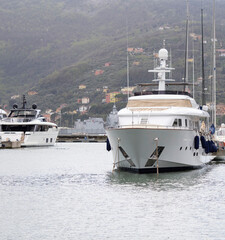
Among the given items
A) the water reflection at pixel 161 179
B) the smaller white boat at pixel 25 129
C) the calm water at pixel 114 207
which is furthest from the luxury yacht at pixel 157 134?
the smaller white boat at pixel 25 129

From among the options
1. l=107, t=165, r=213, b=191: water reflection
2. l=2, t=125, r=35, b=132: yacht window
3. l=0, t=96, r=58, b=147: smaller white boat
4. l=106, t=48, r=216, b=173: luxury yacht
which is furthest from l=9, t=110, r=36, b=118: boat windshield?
l=107, t=165, r=213, b=191: water reflection

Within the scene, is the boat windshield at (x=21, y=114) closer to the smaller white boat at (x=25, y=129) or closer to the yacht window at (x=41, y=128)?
the smaller white boat at (x=25, y=129)

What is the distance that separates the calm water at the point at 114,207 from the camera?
76.5 ft

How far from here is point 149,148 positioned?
39.5m

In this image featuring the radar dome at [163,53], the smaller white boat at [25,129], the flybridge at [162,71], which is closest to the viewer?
the flybridge at [162,71]

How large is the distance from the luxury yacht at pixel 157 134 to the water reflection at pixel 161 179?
0.62 metres

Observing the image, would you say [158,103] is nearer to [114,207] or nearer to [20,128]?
[114,207]

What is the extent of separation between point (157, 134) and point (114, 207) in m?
11.6

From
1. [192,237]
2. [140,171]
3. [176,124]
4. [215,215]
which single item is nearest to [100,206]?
[215,215]

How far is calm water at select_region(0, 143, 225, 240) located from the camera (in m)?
23.3

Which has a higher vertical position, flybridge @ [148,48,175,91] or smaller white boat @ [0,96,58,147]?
flybridge @ [148,48,175,91]

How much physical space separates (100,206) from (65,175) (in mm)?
15866

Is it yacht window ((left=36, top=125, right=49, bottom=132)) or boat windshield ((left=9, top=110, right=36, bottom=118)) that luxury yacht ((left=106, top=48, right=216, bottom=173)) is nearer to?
yacht window ((left=36, top=125, right=49, bottom=132))

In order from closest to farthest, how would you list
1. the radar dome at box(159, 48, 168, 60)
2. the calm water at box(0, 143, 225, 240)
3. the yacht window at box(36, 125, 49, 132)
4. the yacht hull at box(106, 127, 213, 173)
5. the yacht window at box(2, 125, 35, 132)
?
1. the calm water at box(0, 143, 225, 240)
2. the yacht hull at box(106, 127, 213, 173)
3. the radar dome at box(159, 48, 168, 60)
4. the yacht window at box(2, 125, 35, 132)
5. the yacht window at box(36, 125, 49, 132)
